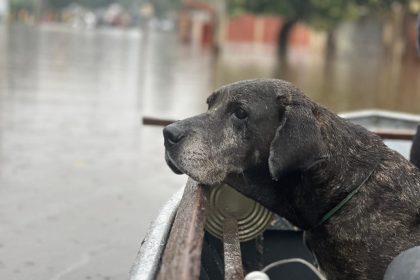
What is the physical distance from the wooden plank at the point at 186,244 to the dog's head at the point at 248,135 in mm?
307

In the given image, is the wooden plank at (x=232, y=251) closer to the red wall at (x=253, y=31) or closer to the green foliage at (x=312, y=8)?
the green foliage at (x=312, y=8)

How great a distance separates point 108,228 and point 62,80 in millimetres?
11066

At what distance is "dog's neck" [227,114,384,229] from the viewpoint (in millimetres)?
3102

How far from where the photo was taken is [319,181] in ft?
10.2

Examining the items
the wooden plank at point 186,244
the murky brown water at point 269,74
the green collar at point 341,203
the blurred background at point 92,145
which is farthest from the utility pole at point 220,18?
the wooden plank at point 186,244

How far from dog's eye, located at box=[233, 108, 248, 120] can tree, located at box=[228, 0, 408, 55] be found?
→ 93.6ft

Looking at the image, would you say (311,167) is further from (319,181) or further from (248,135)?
(248,135)

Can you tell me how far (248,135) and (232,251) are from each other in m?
0.48

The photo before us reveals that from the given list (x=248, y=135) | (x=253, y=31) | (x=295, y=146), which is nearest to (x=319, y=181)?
(x=295, y=146)

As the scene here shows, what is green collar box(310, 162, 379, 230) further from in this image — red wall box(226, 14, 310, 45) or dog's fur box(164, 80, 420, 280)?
red wall box(226, 14, 310, 45)

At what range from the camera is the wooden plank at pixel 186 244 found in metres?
1.96

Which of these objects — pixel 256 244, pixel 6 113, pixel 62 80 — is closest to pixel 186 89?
pixel 62 80

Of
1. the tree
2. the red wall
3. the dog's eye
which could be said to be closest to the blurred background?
the dog's eye

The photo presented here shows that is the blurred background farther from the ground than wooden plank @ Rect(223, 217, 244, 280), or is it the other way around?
wooden plank @ Rect(223, 217, 244, 280)
